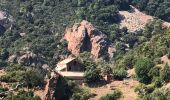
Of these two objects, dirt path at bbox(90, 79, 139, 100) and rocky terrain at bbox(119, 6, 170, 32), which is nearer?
dirt path at bbox(90, 79, 139, 100)

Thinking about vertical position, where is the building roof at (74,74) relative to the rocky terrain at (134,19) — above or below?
above

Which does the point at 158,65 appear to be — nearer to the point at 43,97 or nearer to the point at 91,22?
the point at 43,97

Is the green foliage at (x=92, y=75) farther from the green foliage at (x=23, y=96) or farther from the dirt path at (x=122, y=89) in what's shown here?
the green foliage at (x=23, y=96)

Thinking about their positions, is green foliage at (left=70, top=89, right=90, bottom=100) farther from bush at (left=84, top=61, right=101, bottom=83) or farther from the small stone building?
the small stone building

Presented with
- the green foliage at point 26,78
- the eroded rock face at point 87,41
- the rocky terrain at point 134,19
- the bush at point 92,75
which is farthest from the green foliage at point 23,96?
the rocky terrain at point 134,19

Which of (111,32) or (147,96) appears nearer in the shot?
(147,96)

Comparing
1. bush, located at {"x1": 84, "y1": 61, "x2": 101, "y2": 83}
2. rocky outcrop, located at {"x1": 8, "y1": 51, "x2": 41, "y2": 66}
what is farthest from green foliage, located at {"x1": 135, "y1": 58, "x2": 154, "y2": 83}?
rocky outcrop, located at {"x1": 8, "y1": 51, "x2": 41, "y2": 66}

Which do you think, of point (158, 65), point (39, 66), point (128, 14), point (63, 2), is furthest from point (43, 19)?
point (158, 65)
